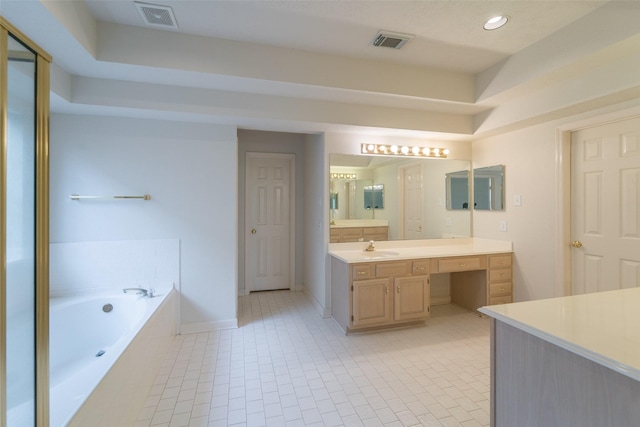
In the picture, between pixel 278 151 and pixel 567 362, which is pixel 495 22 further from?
pixel 278 151

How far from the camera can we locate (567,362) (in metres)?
1.01

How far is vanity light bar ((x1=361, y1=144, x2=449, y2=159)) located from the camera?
340 centimetres

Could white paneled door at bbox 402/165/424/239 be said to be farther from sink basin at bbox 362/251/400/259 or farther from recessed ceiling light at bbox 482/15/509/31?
recessed ceiling light at bbox 482/15/509/31

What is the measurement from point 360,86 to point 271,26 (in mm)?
889

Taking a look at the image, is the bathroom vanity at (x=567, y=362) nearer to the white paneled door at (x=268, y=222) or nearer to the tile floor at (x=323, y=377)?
the tile floor at (x=323, y=377)

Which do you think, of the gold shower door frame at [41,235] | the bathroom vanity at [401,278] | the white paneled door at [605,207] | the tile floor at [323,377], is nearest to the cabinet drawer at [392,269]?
the bathroom vanity at [401,278]

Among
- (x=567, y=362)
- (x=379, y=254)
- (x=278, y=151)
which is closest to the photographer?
(x=567, y=362)

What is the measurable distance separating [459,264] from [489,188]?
111 cm

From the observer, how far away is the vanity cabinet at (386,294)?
279 cm

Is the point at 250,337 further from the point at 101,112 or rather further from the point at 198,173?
the point at 101,112

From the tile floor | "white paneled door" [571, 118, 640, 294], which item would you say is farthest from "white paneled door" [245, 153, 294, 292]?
"white paneled door" [571, 118, 640, 294]

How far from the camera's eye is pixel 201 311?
2.94m

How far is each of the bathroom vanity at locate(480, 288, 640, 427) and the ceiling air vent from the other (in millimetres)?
1984

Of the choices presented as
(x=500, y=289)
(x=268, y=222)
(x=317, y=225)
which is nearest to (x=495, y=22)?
(x=317, y=225)
